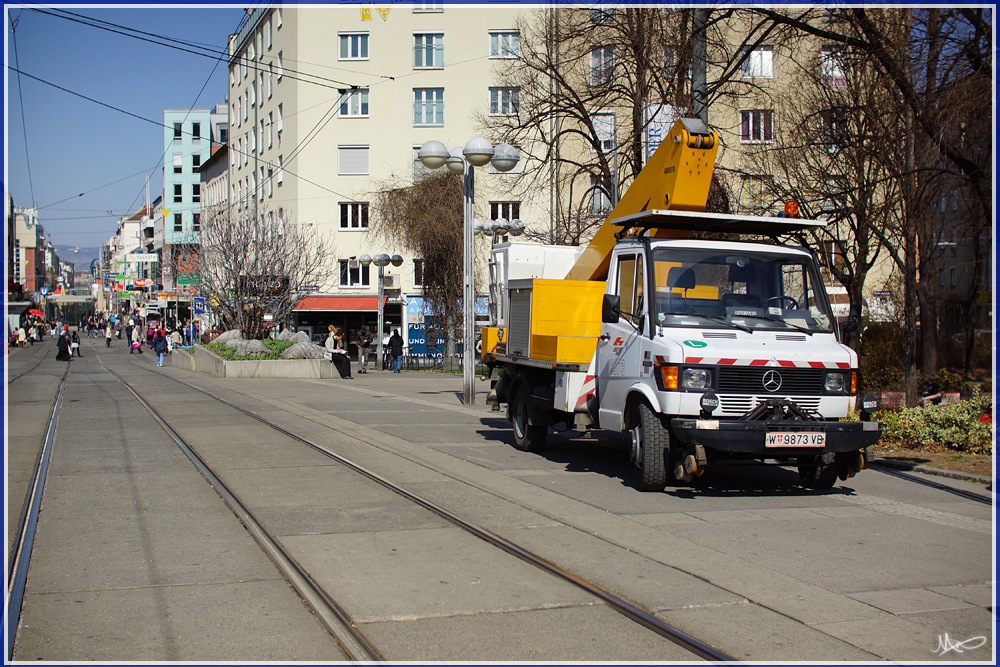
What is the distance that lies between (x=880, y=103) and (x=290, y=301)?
28.2 metres

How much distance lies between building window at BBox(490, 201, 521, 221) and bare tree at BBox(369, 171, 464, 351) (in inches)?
285

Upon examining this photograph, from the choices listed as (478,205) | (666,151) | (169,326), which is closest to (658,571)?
(666,151)

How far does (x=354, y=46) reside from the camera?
4762 centimetres

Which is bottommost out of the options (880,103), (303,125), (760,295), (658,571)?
(658,571)

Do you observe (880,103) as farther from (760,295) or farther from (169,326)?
(169,326)

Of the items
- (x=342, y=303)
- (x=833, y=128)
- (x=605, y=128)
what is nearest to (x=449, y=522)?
(x=833, y=128)

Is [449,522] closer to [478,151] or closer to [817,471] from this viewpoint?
[817,471]

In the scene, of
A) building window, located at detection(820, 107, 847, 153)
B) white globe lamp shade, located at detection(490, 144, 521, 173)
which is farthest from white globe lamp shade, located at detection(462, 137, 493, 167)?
building window, located at detection(820, 107, 847, 153)

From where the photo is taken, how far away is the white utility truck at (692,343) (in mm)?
8211

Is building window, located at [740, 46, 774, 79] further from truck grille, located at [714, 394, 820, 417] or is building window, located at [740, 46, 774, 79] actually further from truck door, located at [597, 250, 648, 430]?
truck grille, located at [714, 394, 820, 417]

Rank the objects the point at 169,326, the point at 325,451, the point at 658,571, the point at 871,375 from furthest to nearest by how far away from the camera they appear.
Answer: the point at 169,326, the point at 871,375, the point at 325,451, the point at 658,571

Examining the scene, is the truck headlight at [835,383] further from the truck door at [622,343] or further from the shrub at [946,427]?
the shrub at [946,427]

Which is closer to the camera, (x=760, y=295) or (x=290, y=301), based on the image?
(x=760, y=295)

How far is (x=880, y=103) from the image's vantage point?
14430 millimetres
